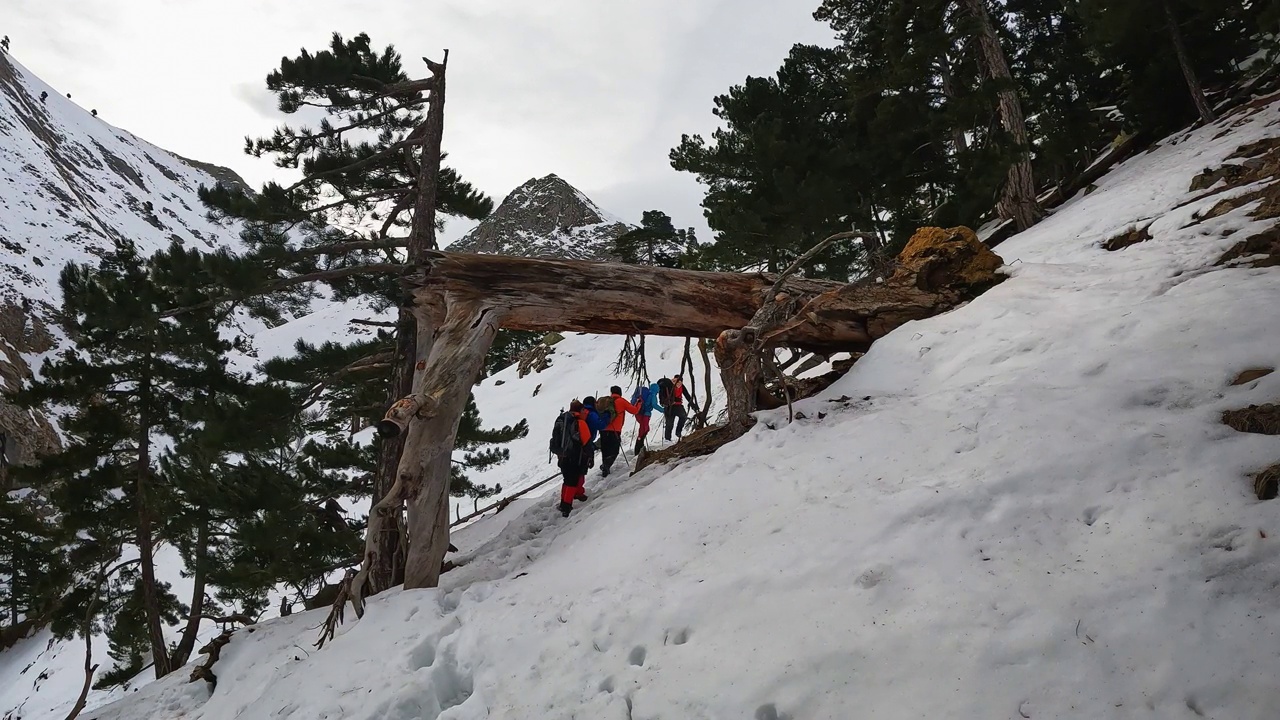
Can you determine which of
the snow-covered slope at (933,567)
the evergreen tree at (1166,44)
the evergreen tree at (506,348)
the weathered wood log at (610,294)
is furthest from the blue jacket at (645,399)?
the evergreen tree at (1166,44)

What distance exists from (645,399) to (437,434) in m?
4.69

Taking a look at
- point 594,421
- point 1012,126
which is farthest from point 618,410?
point 1012,126

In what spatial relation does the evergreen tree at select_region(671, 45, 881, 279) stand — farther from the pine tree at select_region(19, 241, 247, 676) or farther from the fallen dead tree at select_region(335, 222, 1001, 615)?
the pine tree at select_region(19, 241, 247, 676)

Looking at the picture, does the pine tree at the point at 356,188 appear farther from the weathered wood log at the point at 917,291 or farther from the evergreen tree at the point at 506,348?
Result: the weathered wood log at the point at 917,291

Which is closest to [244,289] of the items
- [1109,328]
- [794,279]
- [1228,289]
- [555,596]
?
[555,596]

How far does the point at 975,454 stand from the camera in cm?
389

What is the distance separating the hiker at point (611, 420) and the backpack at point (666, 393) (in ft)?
4.02

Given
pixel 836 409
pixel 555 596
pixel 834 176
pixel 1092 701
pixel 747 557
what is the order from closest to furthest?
pixel 1092 701 < pixel 747 557 < pixel 555 596 < pixel 836 409 < pixel 834 176

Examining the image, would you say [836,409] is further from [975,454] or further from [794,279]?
[794,279]

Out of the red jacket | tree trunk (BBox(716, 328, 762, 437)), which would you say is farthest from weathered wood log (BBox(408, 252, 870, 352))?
the red jacket

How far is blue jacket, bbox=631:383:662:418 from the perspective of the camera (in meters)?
9.22

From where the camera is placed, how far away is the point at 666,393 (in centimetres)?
1021

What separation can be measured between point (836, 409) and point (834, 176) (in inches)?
378

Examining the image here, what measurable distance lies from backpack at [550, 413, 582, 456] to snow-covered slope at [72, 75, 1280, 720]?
54.0 inches
